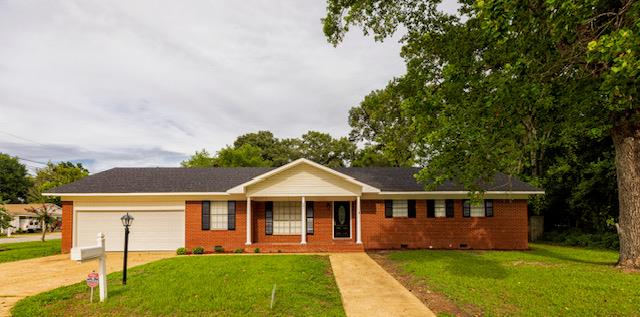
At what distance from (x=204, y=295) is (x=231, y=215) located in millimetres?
9537

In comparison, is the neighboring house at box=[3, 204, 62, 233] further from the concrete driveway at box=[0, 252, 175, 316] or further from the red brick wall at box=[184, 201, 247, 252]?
the red brick wall at box=[184, 201, 247, 252]

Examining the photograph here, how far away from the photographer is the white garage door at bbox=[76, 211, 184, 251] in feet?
57.3

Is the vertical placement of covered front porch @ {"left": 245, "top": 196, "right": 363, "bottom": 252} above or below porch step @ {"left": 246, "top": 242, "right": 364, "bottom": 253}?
above

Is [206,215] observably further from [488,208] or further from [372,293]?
[488,208]

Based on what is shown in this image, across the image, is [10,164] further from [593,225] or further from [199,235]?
[593,225]

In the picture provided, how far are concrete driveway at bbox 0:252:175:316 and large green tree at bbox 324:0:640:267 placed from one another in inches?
461

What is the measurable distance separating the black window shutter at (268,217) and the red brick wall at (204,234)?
1.20 m

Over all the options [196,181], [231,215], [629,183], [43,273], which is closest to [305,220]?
[231,215]

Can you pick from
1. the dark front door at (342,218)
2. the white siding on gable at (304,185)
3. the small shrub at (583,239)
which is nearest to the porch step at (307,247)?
the dark front door at (342,218)

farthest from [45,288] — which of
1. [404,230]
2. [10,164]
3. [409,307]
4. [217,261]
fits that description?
[10,164]

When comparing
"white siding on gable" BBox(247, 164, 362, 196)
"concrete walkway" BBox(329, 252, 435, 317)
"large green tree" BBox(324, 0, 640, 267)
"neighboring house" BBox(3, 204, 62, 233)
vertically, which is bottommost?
"neighboring house" BBox(3, 204, 62, 233)

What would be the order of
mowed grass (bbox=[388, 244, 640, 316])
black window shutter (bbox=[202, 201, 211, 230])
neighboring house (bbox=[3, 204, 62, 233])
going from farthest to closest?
neighboring house (bbox=[3, 204, 62, 233]), black window shutter (bbox=[202, 201, 211, 230]), mowed grass (bbox=[388, 244, 640, 316])

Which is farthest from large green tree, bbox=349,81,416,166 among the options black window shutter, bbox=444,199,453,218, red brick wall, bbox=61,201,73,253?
red brick wall, bbox=61,201,73,253

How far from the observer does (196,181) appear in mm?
18484
